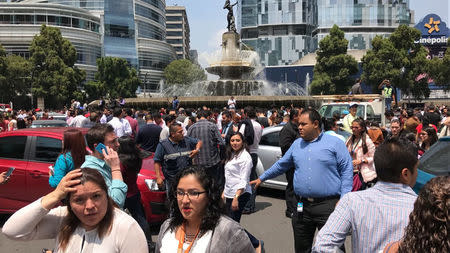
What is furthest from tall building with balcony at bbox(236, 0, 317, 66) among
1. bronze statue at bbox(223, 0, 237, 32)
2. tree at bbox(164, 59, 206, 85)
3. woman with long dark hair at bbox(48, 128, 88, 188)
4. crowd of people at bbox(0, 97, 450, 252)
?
woman with long dark hair at bbox(48, 128, 88, 188)

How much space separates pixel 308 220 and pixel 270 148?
5259mm

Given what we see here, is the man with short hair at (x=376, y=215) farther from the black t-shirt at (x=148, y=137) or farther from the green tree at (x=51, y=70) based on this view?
the green tree at (x=51, y=70)

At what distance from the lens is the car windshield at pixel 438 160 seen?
16.2 ft

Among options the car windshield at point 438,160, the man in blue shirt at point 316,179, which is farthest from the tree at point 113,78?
the man in blue shirt at point 316,179

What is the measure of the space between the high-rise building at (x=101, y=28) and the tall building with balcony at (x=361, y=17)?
3746cm

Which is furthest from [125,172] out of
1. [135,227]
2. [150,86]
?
[150,86]

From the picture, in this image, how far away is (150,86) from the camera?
86.6 metres

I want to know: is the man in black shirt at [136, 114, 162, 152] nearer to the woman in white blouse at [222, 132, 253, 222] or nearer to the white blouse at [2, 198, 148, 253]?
the woman in white blouse at [222, 132, 253, 222]

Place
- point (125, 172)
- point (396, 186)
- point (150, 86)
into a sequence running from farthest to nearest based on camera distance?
point (150, 86) → point (125, 172) → point (396, 186)

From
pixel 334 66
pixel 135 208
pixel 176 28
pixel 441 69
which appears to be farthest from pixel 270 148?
pixel 176 28

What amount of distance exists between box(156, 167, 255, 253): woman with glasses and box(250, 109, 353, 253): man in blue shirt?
1.65 m

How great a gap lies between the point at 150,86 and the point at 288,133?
82.0 m

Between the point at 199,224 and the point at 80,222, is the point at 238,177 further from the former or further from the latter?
the point at 80,222

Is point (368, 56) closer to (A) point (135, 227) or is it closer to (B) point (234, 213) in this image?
(B) point (234, 213)
